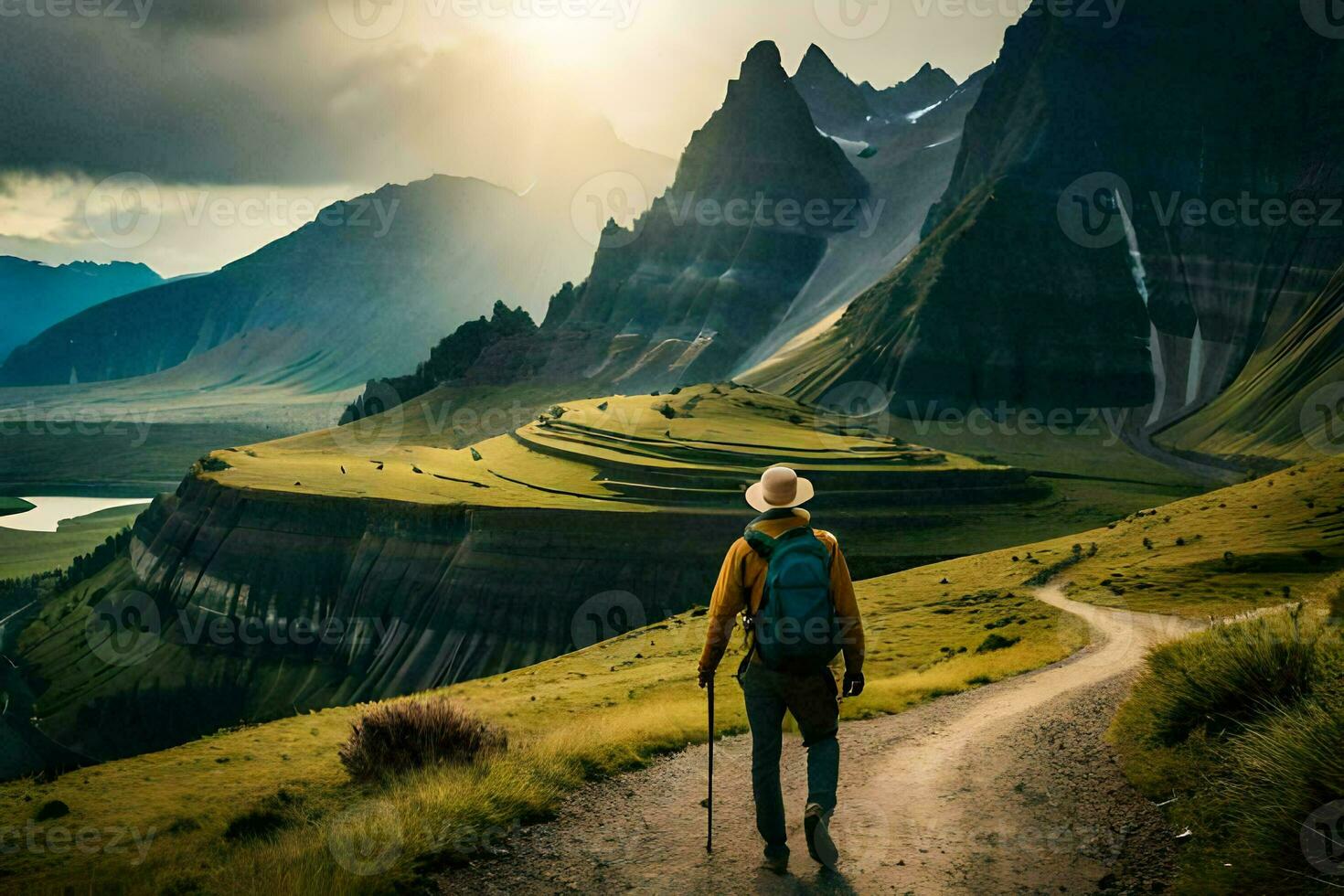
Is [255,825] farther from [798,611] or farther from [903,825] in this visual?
[903,825]

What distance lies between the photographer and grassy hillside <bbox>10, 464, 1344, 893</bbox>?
10188 mm

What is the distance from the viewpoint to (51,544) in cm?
15838

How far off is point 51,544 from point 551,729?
171m

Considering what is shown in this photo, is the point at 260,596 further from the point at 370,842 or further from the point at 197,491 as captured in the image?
the point at 370,842

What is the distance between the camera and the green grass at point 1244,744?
327 inches

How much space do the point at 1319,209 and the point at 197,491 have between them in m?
157

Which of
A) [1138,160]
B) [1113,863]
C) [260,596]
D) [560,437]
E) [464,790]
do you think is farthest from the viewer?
[1138,160]

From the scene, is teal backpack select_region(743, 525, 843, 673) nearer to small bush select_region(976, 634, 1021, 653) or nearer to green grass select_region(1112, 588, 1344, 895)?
green grass select_region(1112, 588, 1344, 895)

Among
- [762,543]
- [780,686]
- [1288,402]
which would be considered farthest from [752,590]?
[1288,402]

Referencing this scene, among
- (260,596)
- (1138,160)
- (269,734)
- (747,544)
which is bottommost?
(260,596)

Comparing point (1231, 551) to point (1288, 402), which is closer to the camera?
point (1231, 551)

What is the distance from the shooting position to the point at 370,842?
32.2 feet

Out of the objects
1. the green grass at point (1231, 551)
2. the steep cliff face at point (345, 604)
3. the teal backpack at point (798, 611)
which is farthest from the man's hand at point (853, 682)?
the steep cliff face at point (345, 604)

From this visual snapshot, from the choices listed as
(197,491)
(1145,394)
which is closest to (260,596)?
(197,491)
